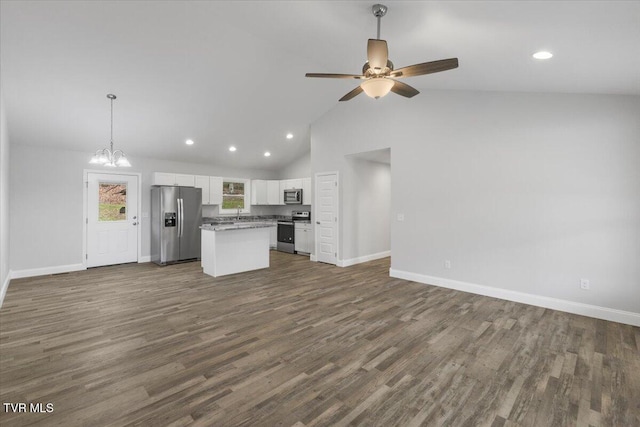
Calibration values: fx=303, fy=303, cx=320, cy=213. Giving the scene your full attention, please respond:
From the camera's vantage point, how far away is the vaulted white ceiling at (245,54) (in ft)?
8.22

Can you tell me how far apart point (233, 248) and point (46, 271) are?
3719 mm

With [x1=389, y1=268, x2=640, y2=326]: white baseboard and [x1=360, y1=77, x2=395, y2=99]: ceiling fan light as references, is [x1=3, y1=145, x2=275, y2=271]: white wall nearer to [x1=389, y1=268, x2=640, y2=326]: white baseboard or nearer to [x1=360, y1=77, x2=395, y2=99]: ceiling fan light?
[x1=360, y1=77, x2=395, y2=99]: ceiling fan light

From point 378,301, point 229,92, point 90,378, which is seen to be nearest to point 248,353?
point 90,378

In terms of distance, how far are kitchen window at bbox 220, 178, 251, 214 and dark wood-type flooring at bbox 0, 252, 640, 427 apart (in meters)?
4.24

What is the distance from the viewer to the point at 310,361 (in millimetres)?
2643

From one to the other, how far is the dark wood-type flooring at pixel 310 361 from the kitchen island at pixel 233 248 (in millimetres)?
1095

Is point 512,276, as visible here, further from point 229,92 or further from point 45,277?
point 45,277

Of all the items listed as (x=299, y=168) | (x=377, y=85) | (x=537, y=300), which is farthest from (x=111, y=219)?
(x=537, y=300)

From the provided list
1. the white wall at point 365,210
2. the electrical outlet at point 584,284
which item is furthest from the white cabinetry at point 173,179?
the electrical outlet at point 584,284

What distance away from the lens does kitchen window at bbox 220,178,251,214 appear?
27.9ft

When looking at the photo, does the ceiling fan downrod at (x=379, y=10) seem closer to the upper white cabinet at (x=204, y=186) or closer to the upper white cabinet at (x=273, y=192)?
the upper white cabinet at (x=204, y=186)

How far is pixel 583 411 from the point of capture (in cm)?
204

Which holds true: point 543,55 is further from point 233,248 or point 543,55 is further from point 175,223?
point 175,223

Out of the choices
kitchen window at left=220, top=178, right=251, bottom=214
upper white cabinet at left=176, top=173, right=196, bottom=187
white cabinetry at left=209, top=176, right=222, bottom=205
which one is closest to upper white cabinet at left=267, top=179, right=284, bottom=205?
kitchen window at left=220, top=178, right=251, bottom=214
